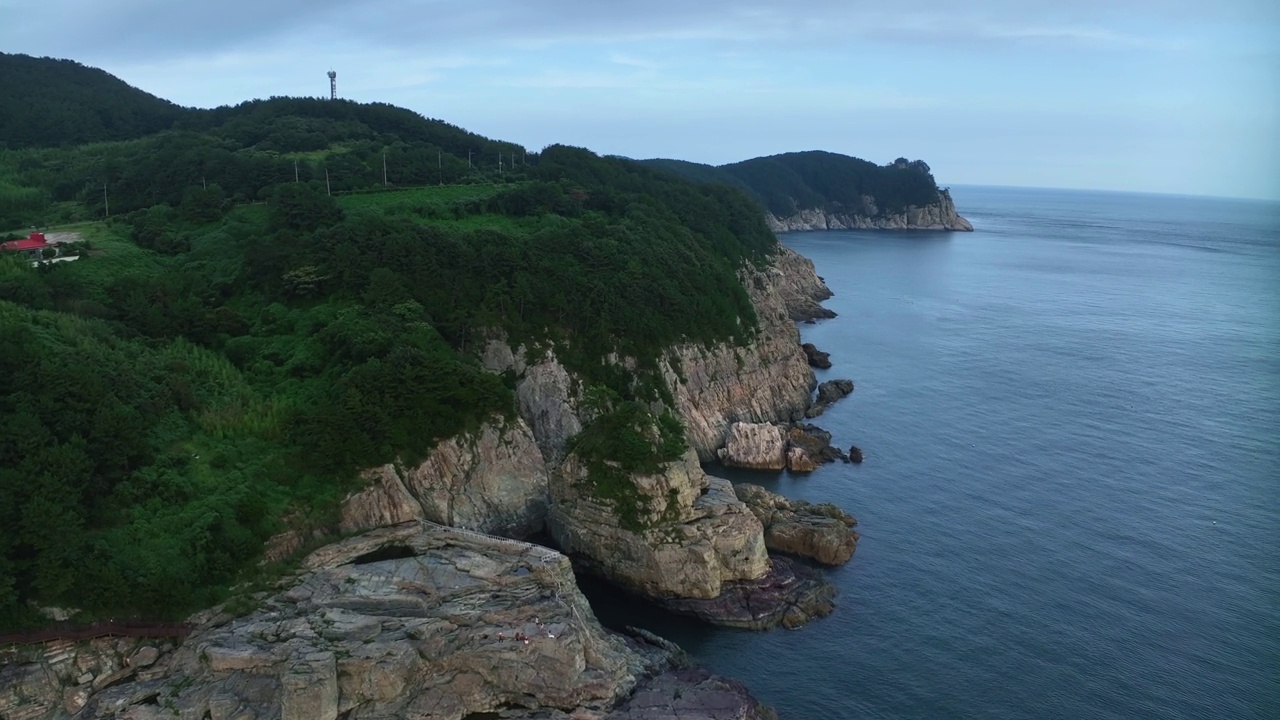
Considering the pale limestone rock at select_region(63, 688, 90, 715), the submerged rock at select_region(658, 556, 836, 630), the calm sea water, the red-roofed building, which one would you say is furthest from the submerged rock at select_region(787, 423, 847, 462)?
the red-roofed building

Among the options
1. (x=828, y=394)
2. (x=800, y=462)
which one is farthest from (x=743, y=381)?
(x=828, y=394)

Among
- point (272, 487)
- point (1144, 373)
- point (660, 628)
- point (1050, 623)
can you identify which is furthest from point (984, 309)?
point (272, 487)

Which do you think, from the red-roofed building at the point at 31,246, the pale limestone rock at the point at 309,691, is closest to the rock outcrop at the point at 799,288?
the red-roofed building at the point at 31,246

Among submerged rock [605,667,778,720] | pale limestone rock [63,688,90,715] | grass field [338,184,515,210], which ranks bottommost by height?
submerged rock [605,667,778,720]

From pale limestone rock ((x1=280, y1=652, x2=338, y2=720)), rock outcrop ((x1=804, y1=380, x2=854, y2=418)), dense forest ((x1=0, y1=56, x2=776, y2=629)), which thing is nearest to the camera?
pale limestone rock ((x1=280, y1=652, x2=338, y2=720))

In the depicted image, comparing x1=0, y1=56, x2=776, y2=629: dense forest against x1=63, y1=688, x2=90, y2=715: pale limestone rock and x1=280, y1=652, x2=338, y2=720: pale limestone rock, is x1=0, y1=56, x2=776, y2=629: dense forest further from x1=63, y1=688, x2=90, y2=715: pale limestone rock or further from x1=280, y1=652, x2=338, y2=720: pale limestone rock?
x1=280, y1=652, x2=338, y2=720: pale limestone rock

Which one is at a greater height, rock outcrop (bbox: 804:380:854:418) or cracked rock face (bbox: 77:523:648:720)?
rock outcrop (bbox: 804:380:854:418)

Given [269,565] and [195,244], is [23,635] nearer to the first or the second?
[269,565]

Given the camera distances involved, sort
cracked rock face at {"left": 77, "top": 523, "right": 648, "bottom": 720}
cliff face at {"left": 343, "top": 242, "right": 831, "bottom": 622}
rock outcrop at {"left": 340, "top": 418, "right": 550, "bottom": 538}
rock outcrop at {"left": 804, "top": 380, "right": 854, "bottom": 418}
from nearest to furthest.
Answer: cracked rock face at {"left": 77, "top": 523, "right": 648, "bottom": 720}, rock outcrop at {"left": 340, "top": 418, "right": 550, "bottom": 538}, cliff face at {"left": 343, "top": 242, "right": 831, "bottom": 622}, rock outcrop at {"left": 804, "top": 380, "right": 854, "bottom": 418}
